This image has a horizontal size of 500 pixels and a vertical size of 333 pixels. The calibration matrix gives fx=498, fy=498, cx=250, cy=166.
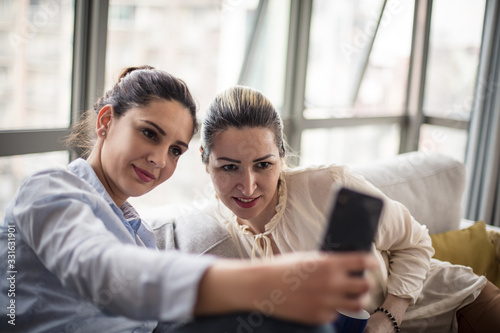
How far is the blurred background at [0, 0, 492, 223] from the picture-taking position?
2.32 metres

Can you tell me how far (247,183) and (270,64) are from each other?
2.47 meters

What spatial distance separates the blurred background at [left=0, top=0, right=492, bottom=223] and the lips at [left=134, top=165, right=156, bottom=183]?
367 mm

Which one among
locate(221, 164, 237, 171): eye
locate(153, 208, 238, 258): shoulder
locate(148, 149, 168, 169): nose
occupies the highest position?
locate(148, 149, 168, 169): nose

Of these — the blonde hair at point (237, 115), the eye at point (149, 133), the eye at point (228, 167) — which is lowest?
the eye at point (228, 167)

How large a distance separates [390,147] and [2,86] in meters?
3.45

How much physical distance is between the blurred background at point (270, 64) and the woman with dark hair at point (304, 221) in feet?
1.28

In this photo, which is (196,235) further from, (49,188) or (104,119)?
(49,188)

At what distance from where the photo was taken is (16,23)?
232 centimetres

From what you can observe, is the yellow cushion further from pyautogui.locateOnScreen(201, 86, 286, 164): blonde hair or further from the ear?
the ear

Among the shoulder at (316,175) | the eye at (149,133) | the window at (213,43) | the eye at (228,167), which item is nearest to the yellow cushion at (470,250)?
the shoulder at (316,175)

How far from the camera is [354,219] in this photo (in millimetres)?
735

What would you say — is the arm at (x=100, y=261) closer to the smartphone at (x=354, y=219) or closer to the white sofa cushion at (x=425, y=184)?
the smartphone at (x=354, y=219)

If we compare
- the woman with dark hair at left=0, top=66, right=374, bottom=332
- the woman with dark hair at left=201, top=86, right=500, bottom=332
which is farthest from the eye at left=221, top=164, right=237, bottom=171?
the woman with dark hair at left=0, top=66, right=374, bottom=332

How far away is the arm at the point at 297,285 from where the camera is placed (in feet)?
2.25
